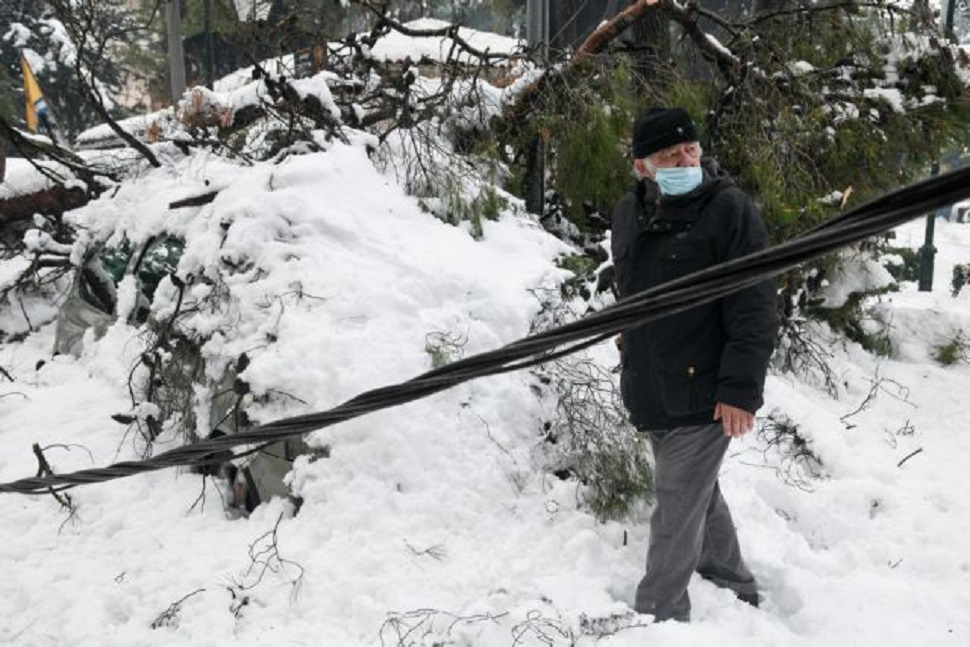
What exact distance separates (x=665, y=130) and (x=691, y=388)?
88cm

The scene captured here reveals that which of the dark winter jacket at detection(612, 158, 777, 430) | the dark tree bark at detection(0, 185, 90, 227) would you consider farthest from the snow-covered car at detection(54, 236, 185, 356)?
the dark winter jacket at detection(612, 158, 777, 430)

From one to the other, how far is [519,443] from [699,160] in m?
1.57

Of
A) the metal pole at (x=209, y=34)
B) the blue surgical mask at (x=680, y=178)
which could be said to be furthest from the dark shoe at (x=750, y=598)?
the metal pole at (x=209, y=34)

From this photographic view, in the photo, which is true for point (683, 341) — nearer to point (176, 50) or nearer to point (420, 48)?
point (420, 48)

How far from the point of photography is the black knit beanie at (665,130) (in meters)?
2.43

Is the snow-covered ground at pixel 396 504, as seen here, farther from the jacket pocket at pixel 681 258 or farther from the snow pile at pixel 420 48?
the snow pile at pixel 420 48

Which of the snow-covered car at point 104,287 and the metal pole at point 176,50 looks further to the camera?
the metal pole at point 176,50

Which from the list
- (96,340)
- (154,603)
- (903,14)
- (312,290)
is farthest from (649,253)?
(903,14)

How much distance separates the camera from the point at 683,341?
2.44m

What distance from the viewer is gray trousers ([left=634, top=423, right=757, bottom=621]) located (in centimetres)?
252

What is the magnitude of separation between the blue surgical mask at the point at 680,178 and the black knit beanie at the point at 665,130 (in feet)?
0.28

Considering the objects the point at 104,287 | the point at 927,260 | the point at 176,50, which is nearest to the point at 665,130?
the point at 104,287

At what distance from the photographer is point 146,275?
434 centimetres

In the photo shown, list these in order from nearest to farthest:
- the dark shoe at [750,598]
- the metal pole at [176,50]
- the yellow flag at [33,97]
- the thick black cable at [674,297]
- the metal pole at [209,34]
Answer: the thick black cable at [674,297] → the dark shoe at [750,598] → the yellow flag at [33,97] → the metal pole at [209,34] → the metal pole at [176,50]
